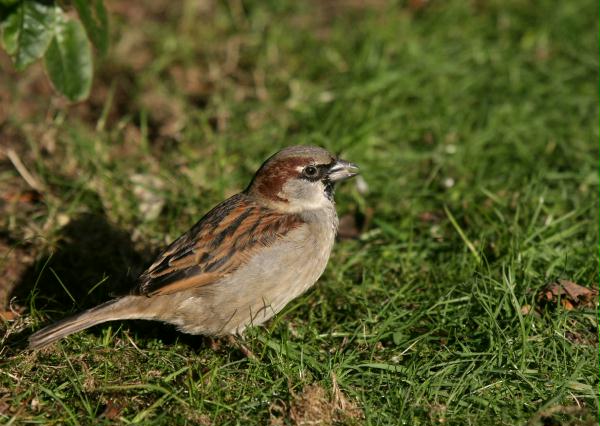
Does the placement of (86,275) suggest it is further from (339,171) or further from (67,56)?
(339,171)

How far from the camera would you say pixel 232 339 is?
424 cm

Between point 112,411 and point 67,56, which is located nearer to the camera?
point 112,411

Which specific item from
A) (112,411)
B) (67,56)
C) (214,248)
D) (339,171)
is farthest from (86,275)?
(339,171)

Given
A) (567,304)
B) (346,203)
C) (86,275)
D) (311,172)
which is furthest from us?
(346,203)

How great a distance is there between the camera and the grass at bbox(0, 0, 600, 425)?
3.81 m

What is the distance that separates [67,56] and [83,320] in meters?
1.52

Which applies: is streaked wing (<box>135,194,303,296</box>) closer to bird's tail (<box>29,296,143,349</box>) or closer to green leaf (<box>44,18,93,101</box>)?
bird's tail (<box>29,296,143,349</box>)

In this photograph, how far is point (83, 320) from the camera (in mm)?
3885

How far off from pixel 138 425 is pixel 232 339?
0.80m

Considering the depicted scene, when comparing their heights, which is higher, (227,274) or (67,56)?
(67,56)

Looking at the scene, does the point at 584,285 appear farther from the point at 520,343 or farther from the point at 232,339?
the point at 232,339

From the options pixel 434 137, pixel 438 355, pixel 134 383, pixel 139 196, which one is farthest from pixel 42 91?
pixel 438 355

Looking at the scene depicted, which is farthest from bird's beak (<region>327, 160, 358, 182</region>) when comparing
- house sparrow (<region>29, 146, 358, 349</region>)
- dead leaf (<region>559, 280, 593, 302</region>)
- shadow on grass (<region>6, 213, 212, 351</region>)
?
dead leaf (<region>559, 280, 593, 302</region>)

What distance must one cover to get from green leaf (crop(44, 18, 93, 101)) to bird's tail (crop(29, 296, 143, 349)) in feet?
4.32
